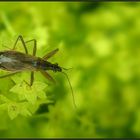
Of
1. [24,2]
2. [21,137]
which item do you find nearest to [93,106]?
[21,137]

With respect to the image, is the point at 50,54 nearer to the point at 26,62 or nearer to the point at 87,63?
the point at 26,62

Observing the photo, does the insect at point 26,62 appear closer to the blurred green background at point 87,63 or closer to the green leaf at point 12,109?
the blurred green background at point 87,63

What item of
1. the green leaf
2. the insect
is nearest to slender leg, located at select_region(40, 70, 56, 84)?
the insect

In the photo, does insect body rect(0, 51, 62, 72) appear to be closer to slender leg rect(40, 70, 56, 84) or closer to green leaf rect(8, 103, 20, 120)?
slender leg rect(40, 70, 56, 84)

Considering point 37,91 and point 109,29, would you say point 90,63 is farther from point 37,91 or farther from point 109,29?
point 37,91

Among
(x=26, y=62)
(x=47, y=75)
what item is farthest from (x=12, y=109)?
→ (x=26, y=62)
